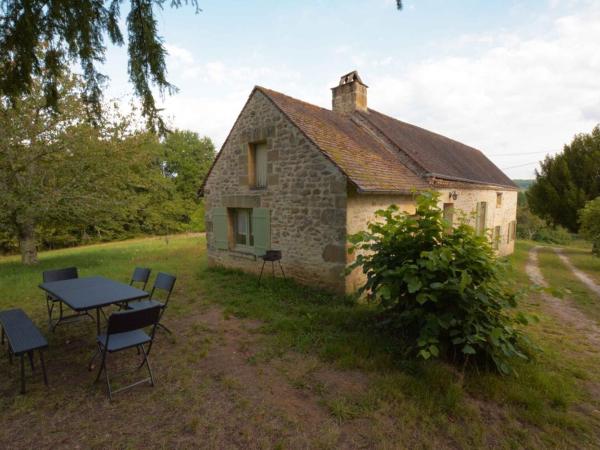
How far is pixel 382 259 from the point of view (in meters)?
4.19

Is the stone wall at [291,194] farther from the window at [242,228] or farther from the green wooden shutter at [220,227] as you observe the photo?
the window at [242,228]

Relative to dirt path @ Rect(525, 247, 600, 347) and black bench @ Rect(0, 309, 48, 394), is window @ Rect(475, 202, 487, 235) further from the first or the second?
black bench @ Rect(0, 309, 48, 394)

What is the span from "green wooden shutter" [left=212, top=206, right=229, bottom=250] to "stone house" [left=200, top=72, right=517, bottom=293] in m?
0.03

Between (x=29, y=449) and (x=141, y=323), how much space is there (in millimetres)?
1243

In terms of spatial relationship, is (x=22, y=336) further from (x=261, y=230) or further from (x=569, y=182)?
(x=569, y=182)

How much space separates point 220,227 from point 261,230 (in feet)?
6.00

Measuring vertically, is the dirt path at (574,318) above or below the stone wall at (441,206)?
below

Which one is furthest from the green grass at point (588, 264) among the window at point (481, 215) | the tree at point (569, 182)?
the tree at point (569, 182)

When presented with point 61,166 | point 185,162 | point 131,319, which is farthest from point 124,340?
point 185,162

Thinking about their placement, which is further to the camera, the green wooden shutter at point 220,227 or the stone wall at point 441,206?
the green wooden shutter at point 220,227

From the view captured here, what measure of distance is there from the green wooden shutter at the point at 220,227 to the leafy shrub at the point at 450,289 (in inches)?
234

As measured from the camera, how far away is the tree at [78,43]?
10.8ft

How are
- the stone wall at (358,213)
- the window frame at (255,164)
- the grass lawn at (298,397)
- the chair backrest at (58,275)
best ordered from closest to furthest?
the grass lawn at (298,397)
the chair backrest at (58,275)
the stone wall at (358,213)
the window frame at (255,164)

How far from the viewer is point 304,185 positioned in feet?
23.8
